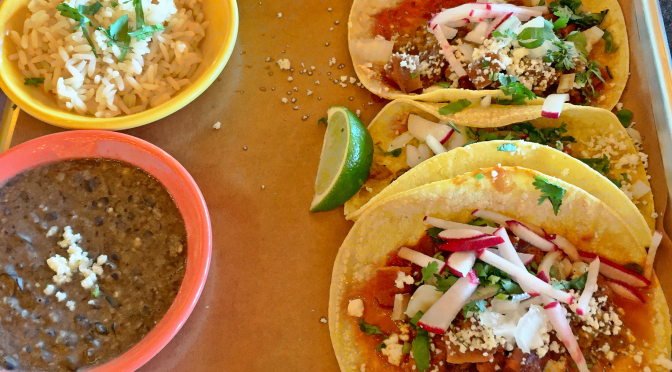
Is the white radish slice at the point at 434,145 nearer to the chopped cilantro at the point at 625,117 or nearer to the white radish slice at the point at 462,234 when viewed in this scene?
the white radish slice at the point at 462,234

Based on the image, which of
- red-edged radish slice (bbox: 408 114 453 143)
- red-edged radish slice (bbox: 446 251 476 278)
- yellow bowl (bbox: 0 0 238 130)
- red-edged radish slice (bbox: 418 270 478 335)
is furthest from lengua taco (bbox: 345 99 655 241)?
yellow bowl (bbox: 0 0 238 130)

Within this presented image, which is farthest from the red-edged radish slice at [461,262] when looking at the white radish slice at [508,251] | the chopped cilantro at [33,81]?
the chopped cilantro at [33,81]

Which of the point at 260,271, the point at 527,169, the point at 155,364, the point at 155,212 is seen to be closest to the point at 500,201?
the point at 527,169

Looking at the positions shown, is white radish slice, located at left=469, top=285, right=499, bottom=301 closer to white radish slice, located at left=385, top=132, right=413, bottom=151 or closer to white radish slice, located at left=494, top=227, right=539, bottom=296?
white radish slice, located at left=494, top=227, right=539, bottom=296

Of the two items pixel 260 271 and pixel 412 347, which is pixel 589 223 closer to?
pixel 412 347

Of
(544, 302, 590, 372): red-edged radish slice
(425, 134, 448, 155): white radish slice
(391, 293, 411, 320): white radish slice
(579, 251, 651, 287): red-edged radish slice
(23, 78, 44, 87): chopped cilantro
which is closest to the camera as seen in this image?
(544, 302, 590, 372): red-edged radish slice

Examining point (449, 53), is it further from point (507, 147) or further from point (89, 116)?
point (89, 116)
